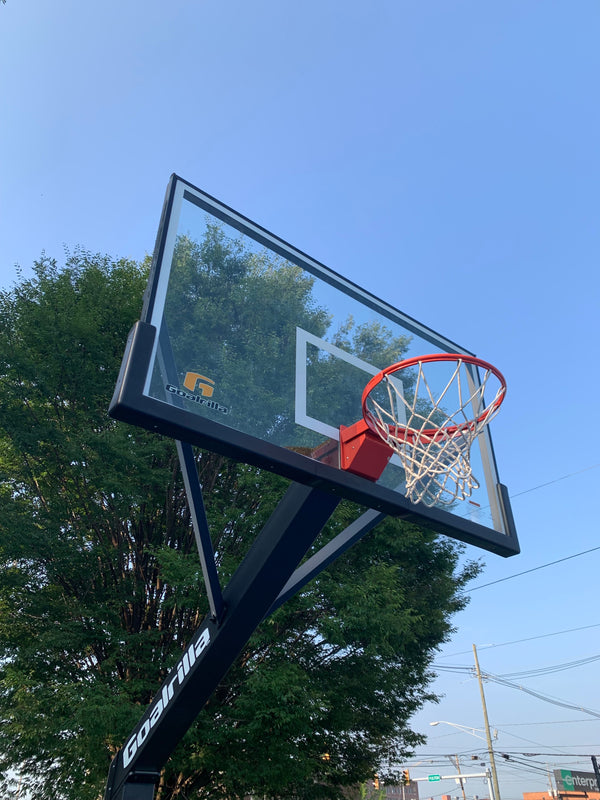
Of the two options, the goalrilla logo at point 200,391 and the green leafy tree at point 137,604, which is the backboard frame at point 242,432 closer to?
the goalrilla logo at point 200,391

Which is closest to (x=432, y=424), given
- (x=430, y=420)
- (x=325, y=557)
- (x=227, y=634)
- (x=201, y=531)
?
(x=430, y=420)

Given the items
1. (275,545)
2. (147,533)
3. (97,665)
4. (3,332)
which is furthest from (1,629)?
(275,545)

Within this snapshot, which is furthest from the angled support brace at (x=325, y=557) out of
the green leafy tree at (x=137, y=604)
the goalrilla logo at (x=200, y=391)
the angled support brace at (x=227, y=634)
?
the green leafy tree at (x=137, y=604)

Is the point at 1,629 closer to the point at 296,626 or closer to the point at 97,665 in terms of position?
the point at 97,665

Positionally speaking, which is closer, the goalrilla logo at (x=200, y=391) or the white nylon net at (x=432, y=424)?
the goalrilla logo at (x=200, y=391)

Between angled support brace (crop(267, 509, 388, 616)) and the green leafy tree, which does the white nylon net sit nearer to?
angled support brace (crop(267, 509, 388, 616))

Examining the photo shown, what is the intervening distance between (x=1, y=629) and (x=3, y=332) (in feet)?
16.9

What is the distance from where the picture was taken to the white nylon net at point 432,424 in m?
4.71

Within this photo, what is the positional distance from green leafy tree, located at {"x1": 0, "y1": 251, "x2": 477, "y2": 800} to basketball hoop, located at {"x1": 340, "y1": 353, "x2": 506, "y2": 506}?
196 inches

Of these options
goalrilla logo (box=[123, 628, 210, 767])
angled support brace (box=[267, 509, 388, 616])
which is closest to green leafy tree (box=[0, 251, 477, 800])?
goalrilla logo (box=[123, 628, 210, 767])

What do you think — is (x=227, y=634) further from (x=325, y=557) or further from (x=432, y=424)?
(x=432, y=424)

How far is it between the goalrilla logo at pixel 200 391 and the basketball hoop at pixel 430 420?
1.20 metres

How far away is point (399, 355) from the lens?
6.04 metres

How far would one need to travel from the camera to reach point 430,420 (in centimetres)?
510
